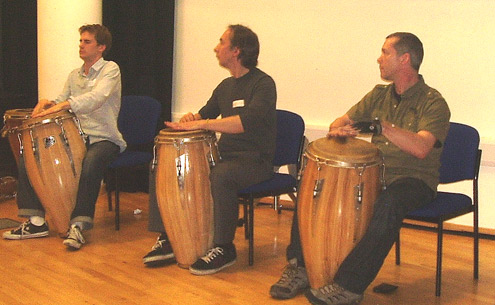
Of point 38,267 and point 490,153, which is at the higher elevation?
point 490,153

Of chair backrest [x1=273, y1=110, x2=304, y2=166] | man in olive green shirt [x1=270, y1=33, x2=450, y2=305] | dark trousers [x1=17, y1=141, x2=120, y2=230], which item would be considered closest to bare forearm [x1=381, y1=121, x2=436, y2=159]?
man in olive green shirt [x1=270, y1=33, x2=450, y2=305]

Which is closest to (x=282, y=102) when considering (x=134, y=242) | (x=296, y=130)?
(x=296, y=130)

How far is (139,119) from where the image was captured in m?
4.54

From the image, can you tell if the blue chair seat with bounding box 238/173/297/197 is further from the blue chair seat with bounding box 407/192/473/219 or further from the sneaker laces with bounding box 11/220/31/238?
the sneaker laces with bounding box 11/220/31/238

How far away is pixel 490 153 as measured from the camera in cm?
419

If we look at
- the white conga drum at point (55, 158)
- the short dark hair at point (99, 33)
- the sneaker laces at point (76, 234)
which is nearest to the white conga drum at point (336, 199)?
the sneaker laces at point (76, 234)

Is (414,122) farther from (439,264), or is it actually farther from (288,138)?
(288,138)

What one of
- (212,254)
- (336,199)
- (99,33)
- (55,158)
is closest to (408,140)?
(336,199)

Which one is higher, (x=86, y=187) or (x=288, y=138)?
(x=288, y=138)

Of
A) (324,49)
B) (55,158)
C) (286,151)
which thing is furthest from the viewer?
(324,49)

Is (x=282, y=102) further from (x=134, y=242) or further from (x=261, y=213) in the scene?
(x=134, y=242)

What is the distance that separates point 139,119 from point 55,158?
0.69 m

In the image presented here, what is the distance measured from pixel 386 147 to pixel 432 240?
1191 millimetres

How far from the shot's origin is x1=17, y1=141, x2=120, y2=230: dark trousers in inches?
160
